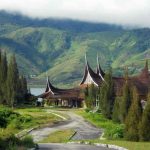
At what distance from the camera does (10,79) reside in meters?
96.7

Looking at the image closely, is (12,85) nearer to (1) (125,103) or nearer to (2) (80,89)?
(2) (80,89)

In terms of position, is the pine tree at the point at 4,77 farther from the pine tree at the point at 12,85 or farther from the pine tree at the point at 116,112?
the pine tree at the point at 116,112

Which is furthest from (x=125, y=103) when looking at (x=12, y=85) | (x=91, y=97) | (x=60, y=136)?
(x=12, y=85)

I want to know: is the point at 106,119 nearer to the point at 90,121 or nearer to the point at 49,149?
the point at 90,121

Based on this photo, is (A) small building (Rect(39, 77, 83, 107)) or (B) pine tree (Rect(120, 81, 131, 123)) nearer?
(B) pine tree (Rect(120, 81, 131, 123))

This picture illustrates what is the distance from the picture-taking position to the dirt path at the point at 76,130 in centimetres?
5085

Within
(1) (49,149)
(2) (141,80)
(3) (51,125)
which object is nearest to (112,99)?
(3) (51,125)

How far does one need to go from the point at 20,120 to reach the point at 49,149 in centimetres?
3085

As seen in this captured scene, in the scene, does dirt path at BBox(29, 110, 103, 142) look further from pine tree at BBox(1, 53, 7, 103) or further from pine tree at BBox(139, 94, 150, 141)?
pine tree at BBox(1, 53, 7, 103)

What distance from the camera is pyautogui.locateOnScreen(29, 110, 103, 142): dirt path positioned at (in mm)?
50850

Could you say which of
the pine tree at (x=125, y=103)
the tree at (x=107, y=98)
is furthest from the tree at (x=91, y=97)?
the pine tree at (x=125, y=103)

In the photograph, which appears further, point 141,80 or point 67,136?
point 141,80

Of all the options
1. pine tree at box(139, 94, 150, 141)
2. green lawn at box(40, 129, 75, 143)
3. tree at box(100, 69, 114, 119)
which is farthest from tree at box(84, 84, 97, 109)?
pine tree at box(139, 94, 150, 141)

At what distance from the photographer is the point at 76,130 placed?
5809 centimetres
